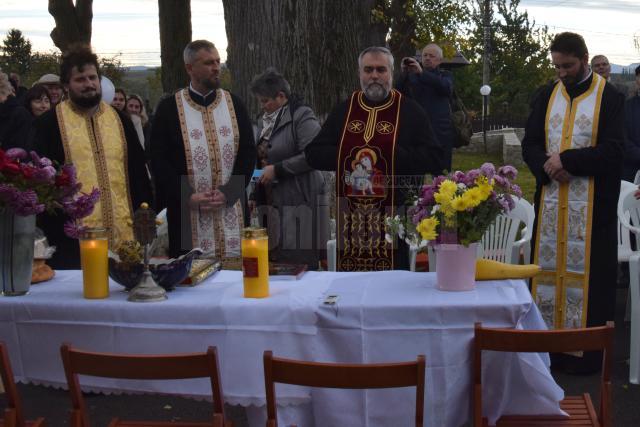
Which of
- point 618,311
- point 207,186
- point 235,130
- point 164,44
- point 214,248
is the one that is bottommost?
point 618,311

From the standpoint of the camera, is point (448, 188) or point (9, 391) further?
point (448, 188)

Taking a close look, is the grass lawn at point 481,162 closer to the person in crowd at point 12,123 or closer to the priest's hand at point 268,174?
the person in crowd at point 12,123

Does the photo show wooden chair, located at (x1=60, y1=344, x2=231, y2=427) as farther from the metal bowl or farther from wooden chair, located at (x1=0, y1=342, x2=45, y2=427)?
the metal bowl

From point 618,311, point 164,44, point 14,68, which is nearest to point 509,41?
point 14,68

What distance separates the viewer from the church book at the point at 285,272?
3.82 m

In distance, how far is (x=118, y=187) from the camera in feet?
17.4

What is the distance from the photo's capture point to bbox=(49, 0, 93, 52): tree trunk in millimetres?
16359

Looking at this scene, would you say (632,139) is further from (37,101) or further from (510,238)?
(37,101)

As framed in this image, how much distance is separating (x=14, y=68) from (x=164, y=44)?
35718 millimetres

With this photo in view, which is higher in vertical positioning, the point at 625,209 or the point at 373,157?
the point at 373,157

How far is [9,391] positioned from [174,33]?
36.4 feet

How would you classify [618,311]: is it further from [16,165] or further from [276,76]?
[16,165]

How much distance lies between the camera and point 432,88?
363 inches

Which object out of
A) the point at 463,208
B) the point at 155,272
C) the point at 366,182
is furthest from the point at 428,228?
the point at 366,182
